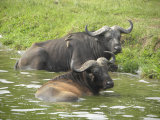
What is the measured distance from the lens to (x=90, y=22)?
1499 centimetres

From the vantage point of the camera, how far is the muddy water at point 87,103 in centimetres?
483

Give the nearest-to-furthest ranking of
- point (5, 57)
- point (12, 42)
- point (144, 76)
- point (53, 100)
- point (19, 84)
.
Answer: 1. point (53, 100)
2. point (19, 84)
3. point (144, 76)
4. point (5, 57)
5. point (12, 42)

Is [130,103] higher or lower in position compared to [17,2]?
lower

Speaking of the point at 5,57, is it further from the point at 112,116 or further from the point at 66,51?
the point at 112,116

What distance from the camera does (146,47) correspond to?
11.6 metres

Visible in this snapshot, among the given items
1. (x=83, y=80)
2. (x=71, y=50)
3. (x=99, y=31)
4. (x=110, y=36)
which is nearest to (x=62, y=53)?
(x=71, y=50)

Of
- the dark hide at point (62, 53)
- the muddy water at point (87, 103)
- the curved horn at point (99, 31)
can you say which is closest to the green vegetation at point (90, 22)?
the dark hide at point (62, 53)

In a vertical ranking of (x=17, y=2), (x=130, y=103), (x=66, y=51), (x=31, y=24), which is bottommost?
(x=130, y=103)

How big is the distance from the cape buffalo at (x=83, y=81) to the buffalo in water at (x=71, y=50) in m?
2.69

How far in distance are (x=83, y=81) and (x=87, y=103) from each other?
4.10 ft

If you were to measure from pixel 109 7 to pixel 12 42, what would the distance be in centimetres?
682

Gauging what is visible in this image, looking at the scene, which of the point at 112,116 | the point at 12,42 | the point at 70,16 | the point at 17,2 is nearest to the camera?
the point at 112,116

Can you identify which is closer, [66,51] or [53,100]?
[53,100]

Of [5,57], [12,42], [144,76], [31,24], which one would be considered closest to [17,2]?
[31,24]
